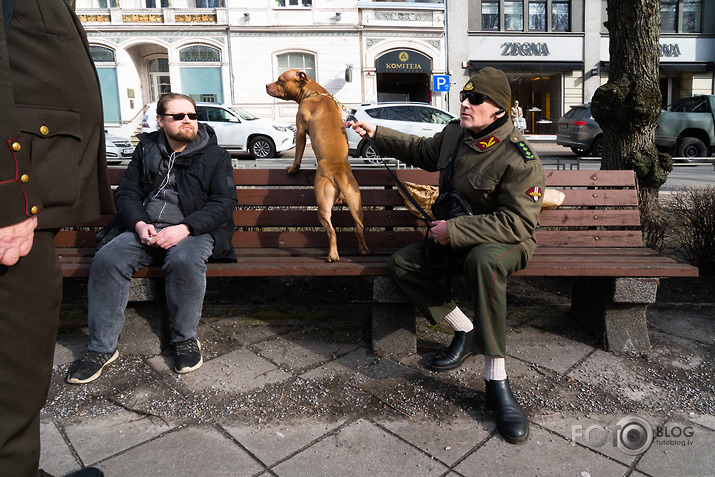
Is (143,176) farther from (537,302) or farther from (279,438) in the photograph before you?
(537,302)

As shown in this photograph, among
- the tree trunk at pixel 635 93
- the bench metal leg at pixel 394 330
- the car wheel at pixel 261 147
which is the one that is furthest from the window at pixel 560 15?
the bench metal leg at pixel 394 330

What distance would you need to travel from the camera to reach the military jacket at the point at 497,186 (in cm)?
288

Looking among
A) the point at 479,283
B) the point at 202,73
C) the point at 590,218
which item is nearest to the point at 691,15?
the point at 202,73

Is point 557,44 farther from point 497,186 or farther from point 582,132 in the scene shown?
point 497,186

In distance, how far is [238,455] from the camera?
234 cm

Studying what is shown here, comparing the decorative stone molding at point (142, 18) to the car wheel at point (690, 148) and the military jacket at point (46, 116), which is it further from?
the military jacket at point (46, 116)

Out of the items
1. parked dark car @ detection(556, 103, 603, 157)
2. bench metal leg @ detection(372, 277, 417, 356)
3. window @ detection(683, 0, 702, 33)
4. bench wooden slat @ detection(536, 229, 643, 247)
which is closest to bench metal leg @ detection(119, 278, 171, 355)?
bench metal leg @ detection(372, 277, 417, 356)

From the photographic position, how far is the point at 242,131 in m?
16.3

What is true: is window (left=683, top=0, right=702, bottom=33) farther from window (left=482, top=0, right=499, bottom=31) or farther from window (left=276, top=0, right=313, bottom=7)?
window (left=276, top=0, right=313, bottom=7)

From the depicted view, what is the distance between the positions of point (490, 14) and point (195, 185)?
24688mm

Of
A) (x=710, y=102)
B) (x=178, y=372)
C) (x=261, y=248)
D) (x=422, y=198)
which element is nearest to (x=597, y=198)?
(x=422, y=198)

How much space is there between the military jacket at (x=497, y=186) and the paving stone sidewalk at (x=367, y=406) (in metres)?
0.80

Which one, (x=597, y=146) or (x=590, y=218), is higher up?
(x=597, y=146)

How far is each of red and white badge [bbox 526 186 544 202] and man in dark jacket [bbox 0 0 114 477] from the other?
6.89 ft
